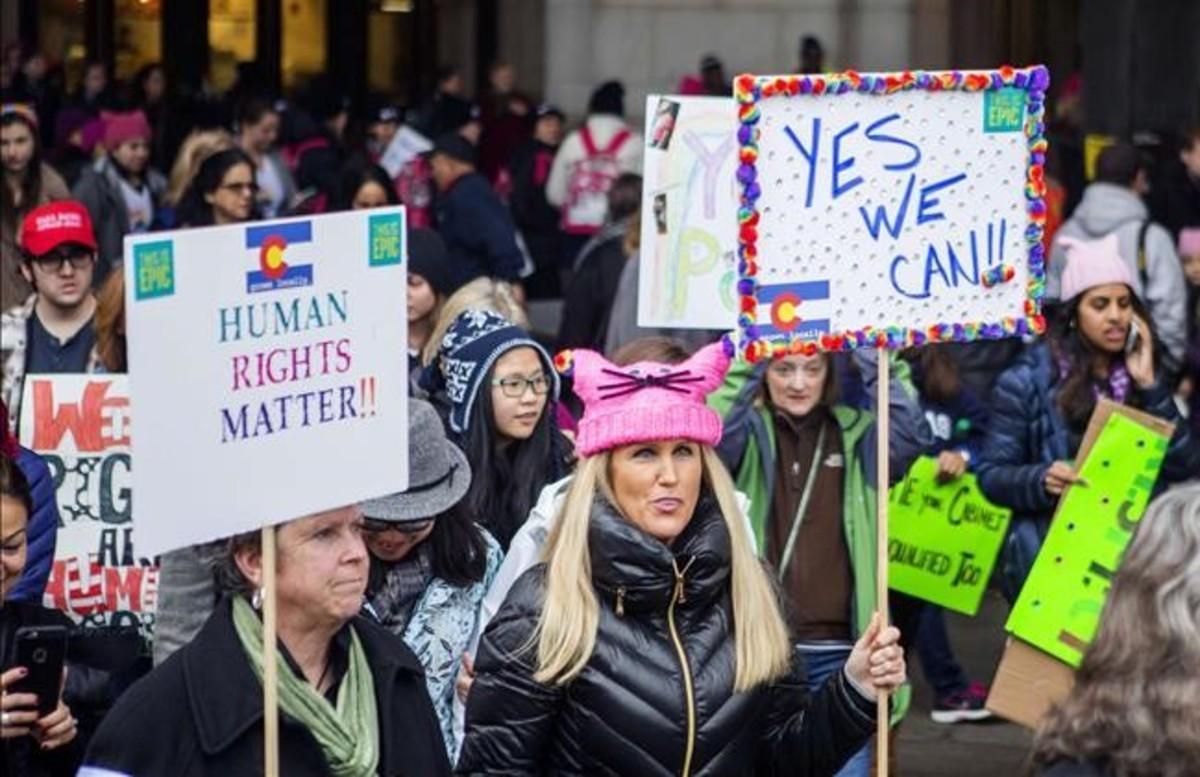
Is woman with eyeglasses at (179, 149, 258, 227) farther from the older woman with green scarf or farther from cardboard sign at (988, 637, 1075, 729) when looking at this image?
the older woman with green scarf

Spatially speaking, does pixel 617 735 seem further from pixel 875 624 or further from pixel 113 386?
pixel 113 386

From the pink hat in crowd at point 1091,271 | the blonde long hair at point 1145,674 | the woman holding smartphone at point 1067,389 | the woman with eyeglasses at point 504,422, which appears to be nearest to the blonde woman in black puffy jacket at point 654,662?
the blonde long hair at point 1145,674

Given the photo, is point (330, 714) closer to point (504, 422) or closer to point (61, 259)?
point (504, 422)

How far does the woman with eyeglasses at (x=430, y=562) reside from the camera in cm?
662

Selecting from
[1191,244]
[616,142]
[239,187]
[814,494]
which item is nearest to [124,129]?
[616,142]

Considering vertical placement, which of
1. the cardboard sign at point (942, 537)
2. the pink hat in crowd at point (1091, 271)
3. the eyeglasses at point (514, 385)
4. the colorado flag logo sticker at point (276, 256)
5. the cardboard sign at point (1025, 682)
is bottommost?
the cardboard sign at point (1025, 682)

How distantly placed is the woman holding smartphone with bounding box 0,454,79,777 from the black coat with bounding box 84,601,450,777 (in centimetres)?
56

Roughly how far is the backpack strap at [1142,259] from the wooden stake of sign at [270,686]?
8221 mm

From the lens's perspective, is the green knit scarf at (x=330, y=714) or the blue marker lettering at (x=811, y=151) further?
the blue marker lettering at (x=811, y=151)

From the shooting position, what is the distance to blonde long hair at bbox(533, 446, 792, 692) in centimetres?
559

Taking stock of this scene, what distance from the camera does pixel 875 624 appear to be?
223 inches

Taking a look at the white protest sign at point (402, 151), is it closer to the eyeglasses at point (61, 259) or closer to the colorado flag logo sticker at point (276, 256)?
the eyeglasses at point (61, 259)

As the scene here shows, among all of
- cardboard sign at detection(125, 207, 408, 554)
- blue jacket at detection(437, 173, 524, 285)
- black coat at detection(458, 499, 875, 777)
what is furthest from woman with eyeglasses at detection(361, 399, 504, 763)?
blue jacket at detection(437, 173, 524, 285)

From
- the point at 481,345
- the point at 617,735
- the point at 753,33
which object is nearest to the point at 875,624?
the point at 617,735
